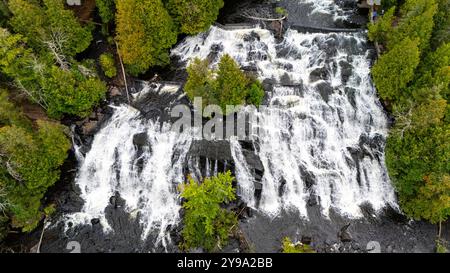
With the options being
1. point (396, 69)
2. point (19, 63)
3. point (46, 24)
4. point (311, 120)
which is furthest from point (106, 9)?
point (396, 69)

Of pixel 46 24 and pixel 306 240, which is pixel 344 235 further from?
pixel 46 24

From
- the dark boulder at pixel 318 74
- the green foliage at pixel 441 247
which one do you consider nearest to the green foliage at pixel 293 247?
the green foliage at pixel 441 247

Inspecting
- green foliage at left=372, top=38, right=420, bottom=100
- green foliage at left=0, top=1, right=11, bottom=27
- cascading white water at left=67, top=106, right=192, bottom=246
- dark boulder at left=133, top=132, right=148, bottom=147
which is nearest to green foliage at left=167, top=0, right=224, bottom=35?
cascading white water at left=67, top=106, right=192, bottom=246

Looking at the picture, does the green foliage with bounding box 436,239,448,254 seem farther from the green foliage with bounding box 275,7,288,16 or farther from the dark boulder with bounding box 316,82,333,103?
the green foliage with bounding box 275,7,288,16

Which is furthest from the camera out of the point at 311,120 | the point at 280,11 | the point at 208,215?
the point at 280,11

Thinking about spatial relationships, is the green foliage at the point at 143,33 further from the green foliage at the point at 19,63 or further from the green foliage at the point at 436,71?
the green foliage at the point at 436,71

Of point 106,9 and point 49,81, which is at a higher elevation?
point 106,9
